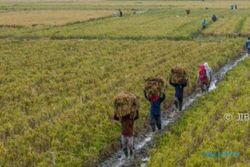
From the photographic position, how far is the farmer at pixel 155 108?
47.3 ft

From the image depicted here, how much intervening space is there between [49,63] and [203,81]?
10614mm

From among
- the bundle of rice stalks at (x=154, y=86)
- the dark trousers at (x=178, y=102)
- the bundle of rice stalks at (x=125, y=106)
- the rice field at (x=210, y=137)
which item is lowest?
the rice field at (x=210, y=137)

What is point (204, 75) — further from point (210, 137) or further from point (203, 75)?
point (210, 137)

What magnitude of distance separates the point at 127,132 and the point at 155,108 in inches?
77.8

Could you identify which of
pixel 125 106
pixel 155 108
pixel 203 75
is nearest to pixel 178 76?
pixel 155 108

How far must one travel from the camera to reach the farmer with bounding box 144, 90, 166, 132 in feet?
47.3

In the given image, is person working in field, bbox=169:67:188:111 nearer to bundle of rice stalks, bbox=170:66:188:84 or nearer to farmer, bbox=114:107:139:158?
bundle of rice stalks, bbox=170:66:188:84

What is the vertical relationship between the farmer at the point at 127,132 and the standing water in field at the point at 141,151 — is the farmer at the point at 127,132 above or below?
above

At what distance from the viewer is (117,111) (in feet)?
42.5

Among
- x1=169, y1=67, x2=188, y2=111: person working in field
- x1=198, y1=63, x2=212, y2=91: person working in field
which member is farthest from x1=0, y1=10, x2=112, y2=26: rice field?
x1=169, y1=67, x2=188, y2=111: person working in field

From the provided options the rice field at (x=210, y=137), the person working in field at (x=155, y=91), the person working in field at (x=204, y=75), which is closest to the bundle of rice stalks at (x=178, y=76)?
the rice field at (x=210, y=137)

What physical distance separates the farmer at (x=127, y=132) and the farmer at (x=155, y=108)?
1545 millimetres

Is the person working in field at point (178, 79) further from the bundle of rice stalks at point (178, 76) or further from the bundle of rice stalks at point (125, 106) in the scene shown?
the bundle of rice stalks at point (125, 106)

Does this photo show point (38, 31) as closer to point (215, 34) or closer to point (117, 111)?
point (215, 34)
